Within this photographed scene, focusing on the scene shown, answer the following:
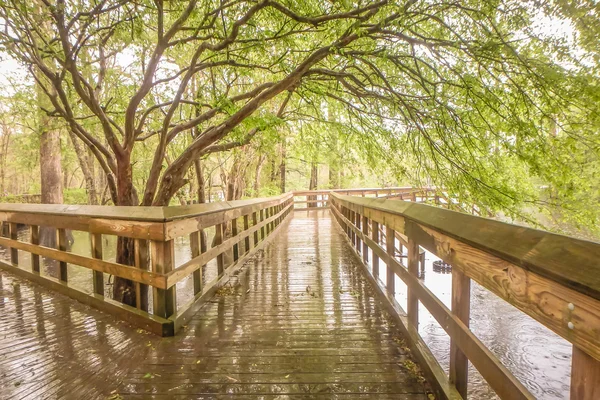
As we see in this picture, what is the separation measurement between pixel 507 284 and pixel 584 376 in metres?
0.44

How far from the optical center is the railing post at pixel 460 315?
1.81 m

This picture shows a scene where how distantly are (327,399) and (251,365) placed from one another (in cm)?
70

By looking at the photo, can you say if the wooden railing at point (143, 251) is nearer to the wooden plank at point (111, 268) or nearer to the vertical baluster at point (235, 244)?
the wooden plank at point (111, 268)

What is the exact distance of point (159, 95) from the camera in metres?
7.00

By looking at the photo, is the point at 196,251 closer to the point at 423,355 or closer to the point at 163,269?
the point at 163,269

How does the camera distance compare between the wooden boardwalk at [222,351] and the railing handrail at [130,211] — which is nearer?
the wooden boardwalk at [222,351]

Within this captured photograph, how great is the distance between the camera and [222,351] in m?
2.73

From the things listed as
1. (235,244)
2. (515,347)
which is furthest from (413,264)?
Answer: (235,244)

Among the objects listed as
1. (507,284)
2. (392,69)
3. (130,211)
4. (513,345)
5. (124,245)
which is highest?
(392,69)

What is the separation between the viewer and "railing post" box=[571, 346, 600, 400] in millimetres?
964

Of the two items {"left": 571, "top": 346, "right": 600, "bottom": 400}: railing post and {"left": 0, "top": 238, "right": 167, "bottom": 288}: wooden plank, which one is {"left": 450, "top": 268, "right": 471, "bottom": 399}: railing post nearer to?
{"left": 571, "top": 346, "right": 600, "bottom": 400}: railing post

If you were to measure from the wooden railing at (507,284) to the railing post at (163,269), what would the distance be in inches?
88.6

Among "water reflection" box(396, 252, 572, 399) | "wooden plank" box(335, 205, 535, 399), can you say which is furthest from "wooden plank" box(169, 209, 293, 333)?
"water reflection" box(396, 252, 572, 399)

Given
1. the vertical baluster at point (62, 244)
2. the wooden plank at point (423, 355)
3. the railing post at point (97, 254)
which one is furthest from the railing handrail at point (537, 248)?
the vertical baluster at point (62, 244)
